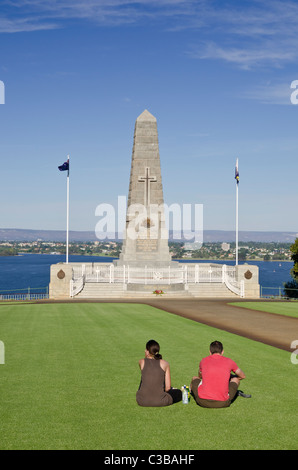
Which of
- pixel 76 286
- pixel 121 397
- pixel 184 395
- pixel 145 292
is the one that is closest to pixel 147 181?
pixel 145 292

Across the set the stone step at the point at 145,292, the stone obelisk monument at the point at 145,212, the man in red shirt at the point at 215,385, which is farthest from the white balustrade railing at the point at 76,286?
the man in red shirt at the point at 215,385

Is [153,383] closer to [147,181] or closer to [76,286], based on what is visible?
[76,286]

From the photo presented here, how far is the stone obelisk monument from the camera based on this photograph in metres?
41.2

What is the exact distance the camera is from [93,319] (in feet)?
63.4

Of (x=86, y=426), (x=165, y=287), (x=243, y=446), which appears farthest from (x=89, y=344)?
(x=165, y=287)

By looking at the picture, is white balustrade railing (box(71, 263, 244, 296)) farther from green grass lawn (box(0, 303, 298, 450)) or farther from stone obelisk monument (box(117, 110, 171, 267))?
green grass lawn (box(0, 303, 298, 450))

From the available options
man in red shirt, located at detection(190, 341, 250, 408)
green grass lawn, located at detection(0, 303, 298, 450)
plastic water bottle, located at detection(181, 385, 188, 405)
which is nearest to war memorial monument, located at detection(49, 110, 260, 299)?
green grass lawn, located at detection(0, 303, 298, 450)

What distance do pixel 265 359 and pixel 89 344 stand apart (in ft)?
14.4

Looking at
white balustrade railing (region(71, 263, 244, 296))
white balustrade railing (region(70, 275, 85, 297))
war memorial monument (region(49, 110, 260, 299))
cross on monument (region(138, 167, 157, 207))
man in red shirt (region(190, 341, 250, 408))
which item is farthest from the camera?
cross on monument (region(138, 167, 157, 207))

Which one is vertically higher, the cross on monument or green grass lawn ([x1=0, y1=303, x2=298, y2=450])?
the cross on monument

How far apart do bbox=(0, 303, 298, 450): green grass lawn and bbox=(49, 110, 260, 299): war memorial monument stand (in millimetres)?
19015

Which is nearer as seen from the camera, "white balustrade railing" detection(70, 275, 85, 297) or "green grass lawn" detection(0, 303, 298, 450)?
"green grass lawn" detection(0, 303, 298, 450)

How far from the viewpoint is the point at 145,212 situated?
1636 inches

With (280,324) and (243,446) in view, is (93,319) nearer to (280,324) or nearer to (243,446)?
(280,324)
